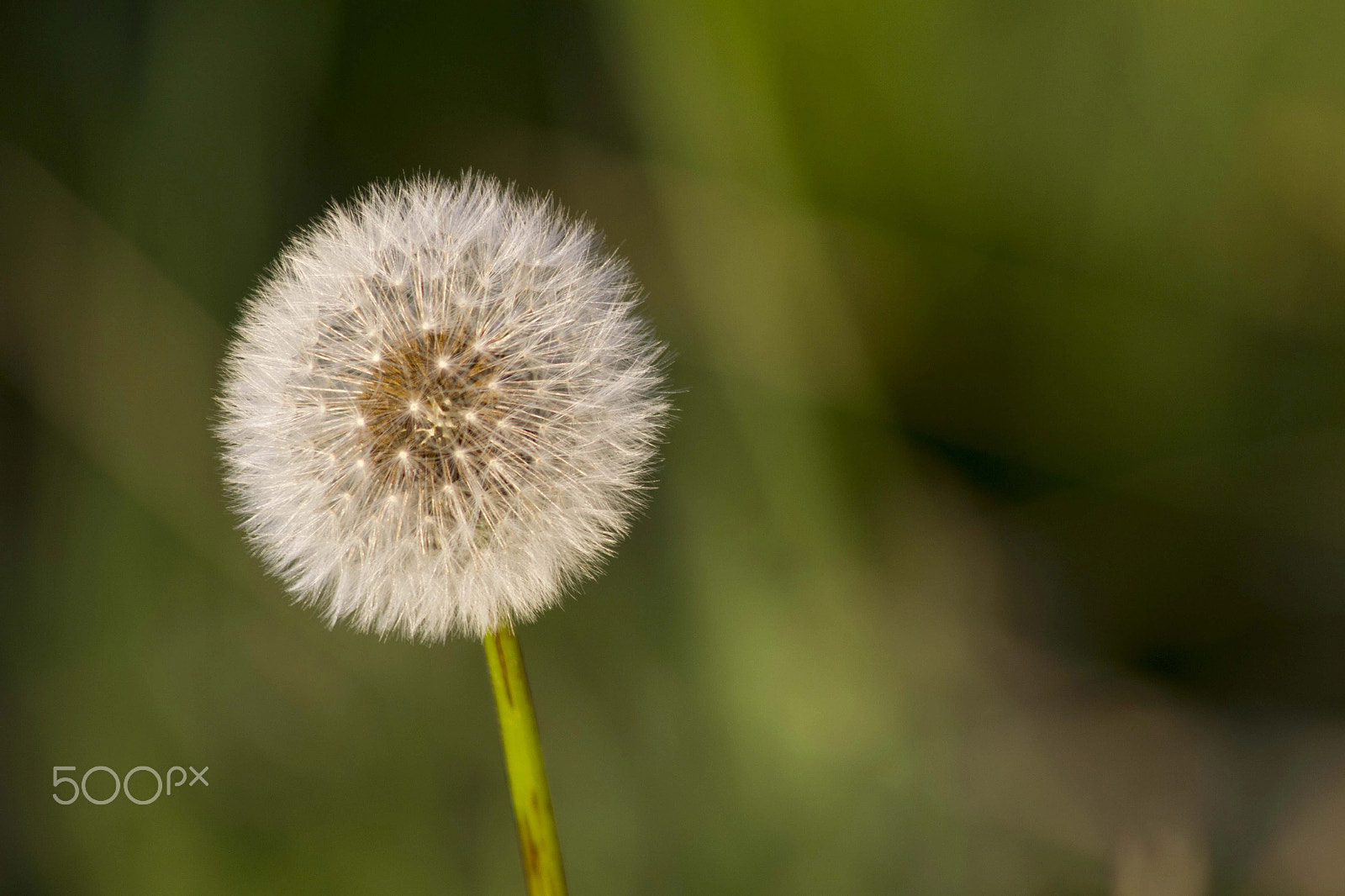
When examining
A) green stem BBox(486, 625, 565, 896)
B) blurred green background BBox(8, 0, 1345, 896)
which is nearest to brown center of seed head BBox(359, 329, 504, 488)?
green stem BBox(486, 625, 565, 896)

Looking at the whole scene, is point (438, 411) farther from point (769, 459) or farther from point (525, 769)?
point (769, 459)

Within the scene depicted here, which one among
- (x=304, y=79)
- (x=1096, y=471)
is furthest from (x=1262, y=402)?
(x=304, y=79)

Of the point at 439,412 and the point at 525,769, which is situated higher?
the point at 439,412

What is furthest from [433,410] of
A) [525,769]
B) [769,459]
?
[769,459]

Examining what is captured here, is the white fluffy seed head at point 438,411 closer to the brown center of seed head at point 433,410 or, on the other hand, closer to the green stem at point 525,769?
the brown center of seed head at point 433,410

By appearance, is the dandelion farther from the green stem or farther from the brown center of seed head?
the green stem

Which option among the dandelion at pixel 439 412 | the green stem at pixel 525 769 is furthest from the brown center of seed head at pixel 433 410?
the green stem at pixel 525 769
